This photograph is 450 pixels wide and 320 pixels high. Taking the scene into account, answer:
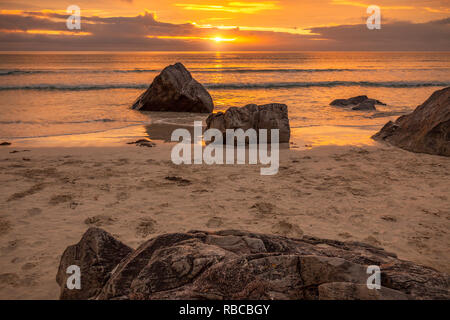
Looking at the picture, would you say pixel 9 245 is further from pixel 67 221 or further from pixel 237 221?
pixel 237 221

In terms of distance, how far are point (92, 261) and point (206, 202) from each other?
286 cm

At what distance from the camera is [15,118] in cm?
1420

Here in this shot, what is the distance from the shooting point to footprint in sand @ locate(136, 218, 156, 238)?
4695 mm

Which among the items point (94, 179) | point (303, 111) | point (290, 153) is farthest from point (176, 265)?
point (303, 111)

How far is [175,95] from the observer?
54.7ft

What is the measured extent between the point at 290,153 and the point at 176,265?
6940 mm

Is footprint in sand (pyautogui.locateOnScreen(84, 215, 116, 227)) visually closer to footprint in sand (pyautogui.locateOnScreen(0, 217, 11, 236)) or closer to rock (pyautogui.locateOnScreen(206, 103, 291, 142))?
footprint in sand (pyautogui.locateOnScreen(0, 217, 11, 236))

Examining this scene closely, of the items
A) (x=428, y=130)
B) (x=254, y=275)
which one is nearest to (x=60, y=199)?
(x=254, y=275)

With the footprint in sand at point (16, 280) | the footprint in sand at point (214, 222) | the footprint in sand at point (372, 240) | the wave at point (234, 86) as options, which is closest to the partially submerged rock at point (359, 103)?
the wave at point (234, 86)

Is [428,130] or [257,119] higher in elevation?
[257,119]

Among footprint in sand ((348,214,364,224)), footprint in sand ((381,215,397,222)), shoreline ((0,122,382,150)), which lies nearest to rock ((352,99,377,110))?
shoreline ((0,122,382,150))

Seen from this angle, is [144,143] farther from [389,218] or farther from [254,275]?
[254,275]

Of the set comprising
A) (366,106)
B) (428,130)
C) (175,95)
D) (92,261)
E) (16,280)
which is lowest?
(16,280)

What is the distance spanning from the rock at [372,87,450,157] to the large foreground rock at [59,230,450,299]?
742 cm
